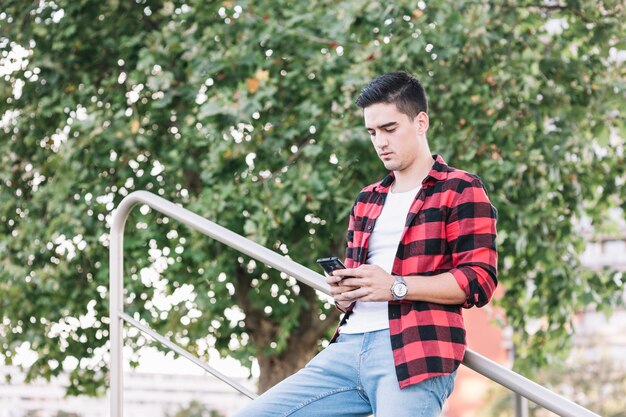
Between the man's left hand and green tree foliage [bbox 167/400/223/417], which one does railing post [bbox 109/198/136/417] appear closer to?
the man's left hand

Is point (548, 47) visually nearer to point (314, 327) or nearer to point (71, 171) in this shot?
point (314, 327)

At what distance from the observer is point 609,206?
6.45m

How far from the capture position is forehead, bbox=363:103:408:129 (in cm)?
204

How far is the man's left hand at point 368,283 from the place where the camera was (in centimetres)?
187

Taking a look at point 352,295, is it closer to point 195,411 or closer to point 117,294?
point 117,294

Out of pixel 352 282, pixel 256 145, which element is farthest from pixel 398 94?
pixel 256 145

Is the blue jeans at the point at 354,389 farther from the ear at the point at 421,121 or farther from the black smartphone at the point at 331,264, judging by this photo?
the ear at the point at 421,121

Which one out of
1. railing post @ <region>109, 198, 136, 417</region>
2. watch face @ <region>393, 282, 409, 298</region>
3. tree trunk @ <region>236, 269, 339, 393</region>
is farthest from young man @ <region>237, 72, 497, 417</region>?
tree trunk @ <region>236, 269, 339, 393</region>

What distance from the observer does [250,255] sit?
2.42m

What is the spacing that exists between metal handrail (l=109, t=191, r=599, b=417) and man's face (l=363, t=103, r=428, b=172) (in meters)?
0.33

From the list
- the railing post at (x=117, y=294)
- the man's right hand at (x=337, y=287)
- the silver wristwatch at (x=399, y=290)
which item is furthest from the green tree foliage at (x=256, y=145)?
the silver wristwatch at (x=399, y=290)

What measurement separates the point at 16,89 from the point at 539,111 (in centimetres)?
324

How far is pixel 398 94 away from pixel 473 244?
37 cm

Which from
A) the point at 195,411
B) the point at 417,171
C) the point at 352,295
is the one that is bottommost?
the point at 195,411
